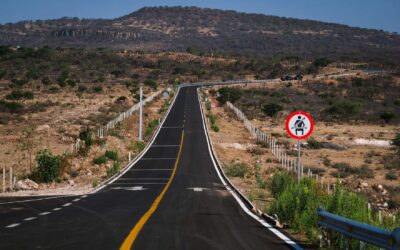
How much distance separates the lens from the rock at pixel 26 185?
2761 centimetres

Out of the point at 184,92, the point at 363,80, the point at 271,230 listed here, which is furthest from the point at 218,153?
the point at 363,80

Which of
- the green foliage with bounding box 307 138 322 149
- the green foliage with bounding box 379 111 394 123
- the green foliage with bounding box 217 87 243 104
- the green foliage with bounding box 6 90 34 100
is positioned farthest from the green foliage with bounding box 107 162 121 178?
the green foliage with bounding box 217 87 243 104

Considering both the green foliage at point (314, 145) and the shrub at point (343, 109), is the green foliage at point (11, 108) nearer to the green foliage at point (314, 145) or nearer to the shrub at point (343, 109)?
the green foliage at point (314, 145)

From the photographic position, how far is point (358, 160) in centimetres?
4438

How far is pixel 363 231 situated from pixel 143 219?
7.40 m

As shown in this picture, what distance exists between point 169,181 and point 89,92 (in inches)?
2579

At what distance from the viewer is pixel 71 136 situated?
4950 centimetres

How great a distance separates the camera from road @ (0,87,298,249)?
40.0 ft

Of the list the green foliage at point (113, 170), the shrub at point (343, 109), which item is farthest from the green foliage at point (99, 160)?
the shrub at point (343, 109)

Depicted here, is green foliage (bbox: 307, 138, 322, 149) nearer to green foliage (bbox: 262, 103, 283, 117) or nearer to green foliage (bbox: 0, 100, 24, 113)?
green foliage (bbox: 262, 103, 283, 117)

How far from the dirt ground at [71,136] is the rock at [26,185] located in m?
0.43

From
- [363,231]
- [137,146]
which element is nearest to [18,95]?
[137,146]

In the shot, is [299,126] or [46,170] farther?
[46,170]

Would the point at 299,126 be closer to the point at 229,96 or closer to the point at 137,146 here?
the point at 137,146
